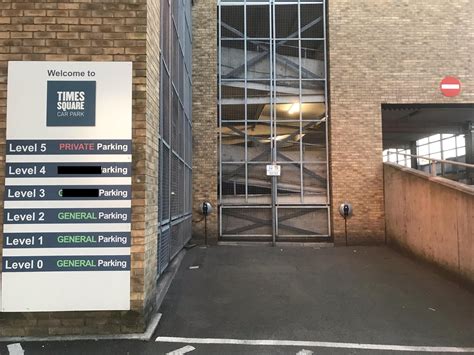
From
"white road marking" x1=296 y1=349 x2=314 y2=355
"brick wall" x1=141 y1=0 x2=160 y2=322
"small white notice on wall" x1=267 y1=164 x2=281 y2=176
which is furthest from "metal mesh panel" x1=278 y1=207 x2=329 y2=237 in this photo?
"white road marking" x1=296 y1=349 x2=314 y2=355

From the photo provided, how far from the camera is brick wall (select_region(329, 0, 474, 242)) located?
35.0ft

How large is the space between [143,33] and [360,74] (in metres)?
7.88

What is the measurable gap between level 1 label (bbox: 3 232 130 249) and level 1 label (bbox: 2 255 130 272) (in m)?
0.12

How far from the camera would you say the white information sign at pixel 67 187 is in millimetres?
4242

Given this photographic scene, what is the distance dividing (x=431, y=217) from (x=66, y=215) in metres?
6.68

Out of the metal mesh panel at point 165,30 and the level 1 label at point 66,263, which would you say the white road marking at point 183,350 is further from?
the metal mesh panel at point 165,30

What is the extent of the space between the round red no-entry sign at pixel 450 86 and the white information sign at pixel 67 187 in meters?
9.60

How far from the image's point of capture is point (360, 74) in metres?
10.8

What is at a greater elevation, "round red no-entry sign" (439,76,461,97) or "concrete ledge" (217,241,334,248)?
"round red no-entry sign" (439,76,461,97)

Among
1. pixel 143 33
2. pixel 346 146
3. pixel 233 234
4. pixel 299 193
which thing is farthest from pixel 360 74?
pixel 143 33

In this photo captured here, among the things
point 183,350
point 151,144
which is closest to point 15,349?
point 183,350

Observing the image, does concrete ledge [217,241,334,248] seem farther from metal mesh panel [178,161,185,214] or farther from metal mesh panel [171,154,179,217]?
metal mesh panel [171,154,179,217]

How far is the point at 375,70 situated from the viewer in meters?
10.8

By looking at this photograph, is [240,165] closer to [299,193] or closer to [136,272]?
[299,193]
